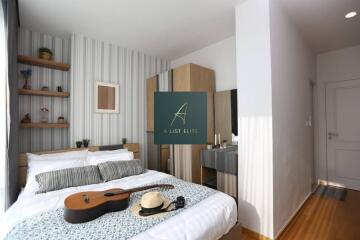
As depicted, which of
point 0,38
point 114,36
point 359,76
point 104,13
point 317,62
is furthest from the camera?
point 317,62

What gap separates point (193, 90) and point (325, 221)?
8.17 ft

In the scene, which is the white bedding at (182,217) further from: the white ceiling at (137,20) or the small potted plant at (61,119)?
the white ceiling at (137,20)

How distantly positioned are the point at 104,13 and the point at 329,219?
13.0 feet

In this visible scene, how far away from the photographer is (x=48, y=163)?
2111 mm

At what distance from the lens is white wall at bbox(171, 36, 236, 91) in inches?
118

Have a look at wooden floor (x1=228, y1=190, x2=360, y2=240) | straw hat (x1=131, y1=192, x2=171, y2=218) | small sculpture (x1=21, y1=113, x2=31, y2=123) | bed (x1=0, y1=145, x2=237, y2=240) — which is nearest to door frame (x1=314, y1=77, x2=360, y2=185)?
wooden floor (x1=228, y1=190, x2=360, y2=240)

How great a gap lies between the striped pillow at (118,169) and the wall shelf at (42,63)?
65.6 inches

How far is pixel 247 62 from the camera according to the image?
2049mm

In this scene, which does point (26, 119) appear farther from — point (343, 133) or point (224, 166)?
point (343, 133)

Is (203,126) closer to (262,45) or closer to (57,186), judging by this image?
(262,45)

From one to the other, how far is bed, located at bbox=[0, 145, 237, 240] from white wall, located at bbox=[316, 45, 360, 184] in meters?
3.22

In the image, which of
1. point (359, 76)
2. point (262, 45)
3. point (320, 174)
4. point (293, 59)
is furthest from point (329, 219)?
point (359, 76)

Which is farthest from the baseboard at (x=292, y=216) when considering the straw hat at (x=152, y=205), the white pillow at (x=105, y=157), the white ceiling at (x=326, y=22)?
the white ceiling at (x=326, y=22)

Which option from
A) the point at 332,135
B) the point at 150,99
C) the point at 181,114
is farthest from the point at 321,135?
the point at 150,99
